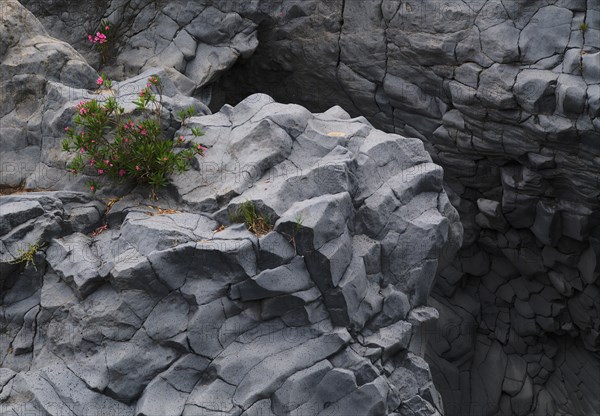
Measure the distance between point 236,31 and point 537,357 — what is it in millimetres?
6906

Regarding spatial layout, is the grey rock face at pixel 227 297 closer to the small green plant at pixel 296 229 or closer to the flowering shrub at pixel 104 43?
the small green plant at pixel 296 229

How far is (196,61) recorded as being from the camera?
389 inches

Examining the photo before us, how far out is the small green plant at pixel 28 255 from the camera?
6297 millimetres

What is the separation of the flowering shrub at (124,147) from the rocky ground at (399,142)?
200mm

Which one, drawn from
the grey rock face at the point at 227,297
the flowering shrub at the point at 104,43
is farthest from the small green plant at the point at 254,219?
the flowering shrub at the point at 104,43

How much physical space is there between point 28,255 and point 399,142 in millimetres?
3521

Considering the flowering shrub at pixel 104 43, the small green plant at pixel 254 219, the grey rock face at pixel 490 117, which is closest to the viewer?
the small green plant at pixel 254 219

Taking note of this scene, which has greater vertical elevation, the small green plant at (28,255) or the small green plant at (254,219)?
the small green plant at (254,219)

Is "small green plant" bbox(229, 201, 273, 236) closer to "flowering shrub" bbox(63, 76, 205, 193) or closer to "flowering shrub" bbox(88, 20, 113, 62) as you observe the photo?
"flowering shrub" bbox(63, 76, 205, 193)

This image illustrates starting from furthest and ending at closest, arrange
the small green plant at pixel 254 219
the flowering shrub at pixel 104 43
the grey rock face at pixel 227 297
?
1. the flowering shrub at pixel 104 43
2. the small green plant at pixel 254 219
3. the grey rock face at pixel 227 297

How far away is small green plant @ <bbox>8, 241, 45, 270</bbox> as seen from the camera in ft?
20.7

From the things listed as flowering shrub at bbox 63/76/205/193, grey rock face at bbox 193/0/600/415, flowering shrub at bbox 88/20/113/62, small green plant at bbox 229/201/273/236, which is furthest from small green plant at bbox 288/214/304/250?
flowering shrub at bbox 88/20/113/62

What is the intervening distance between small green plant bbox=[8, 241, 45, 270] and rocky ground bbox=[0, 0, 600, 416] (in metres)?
0.14

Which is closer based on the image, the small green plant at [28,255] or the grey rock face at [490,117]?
the small green plant at [28,255]
